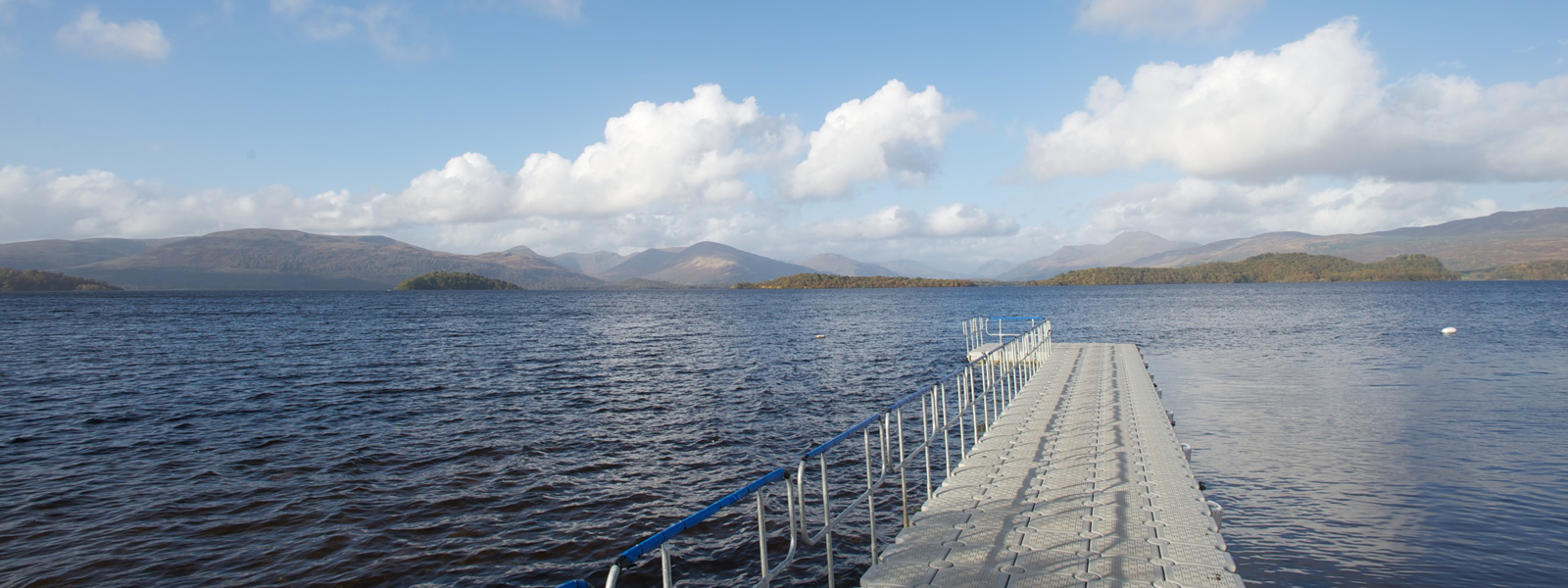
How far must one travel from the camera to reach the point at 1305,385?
26344 millimetres

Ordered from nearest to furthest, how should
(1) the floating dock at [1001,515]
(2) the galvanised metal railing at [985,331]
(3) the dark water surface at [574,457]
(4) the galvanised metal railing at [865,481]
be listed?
(1) the floating dock at [1001,515], (4) the galvanised metal railing at [865,481], (3) the dark water surface at [574,457], (2) the galvanised metal railing at [985,331]

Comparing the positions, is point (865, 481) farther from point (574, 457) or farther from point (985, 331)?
point (985, 331)

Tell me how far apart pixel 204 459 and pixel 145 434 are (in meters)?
5.02

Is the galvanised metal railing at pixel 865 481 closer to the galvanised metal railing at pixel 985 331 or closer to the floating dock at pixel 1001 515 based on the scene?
the floating dock at pixel 1001 515

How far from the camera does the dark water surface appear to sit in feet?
34.8

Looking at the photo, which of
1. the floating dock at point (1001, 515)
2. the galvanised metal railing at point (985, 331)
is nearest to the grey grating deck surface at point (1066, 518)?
the floating dock at point (1001, 515)

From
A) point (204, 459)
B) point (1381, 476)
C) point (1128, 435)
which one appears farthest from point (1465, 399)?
point (204, 459)

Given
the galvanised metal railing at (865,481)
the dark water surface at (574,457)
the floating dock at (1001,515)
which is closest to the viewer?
the floating dock at (1001,515)

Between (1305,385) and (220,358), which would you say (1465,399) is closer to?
(1305,385)

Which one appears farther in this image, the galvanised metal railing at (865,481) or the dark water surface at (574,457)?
the dark water surface at (574,457)

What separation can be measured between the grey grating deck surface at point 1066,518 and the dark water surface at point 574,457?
173 centimetres

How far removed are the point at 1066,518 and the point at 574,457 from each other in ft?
38.2

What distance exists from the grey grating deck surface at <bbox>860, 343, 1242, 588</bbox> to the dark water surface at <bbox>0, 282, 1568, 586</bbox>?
173 centimetres

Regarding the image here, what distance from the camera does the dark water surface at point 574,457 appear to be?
10602 mm
